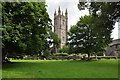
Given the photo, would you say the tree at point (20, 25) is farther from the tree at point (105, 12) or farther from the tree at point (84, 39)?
the tree at point (84, 39)

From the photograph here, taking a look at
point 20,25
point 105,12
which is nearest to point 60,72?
point 20,25

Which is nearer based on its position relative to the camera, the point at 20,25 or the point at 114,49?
the point at 20,25

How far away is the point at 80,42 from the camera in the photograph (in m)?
59.2

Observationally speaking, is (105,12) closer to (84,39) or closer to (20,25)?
(20,25)

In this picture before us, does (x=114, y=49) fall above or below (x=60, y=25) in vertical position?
below

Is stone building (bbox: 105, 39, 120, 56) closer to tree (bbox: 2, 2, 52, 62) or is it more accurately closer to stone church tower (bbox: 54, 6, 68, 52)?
stone church tower (bbox: 54, 6, 68, 52)

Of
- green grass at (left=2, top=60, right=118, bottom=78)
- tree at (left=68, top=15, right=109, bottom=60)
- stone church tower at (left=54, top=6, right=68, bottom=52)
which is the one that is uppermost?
stone church tower at (left=54, top=6, right=68, bottom=52)

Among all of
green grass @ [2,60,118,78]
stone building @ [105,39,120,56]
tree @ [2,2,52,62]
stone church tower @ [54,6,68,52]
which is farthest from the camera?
stone church tower @ [54,6,68,52]

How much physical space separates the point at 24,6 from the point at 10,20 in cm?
235

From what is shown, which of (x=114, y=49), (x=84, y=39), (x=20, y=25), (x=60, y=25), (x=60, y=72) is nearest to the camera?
(x=60, y=72)

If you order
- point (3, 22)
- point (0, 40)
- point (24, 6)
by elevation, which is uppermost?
point (24, 6)

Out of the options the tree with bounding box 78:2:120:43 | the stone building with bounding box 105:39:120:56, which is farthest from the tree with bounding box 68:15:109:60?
the stone building with bounding box 105:39:120:56

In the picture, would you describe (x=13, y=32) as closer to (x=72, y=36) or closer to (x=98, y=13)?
(x=98, y=13)

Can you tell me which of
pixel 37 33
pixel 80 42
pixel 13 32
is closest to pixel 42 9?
pixel 37 33
